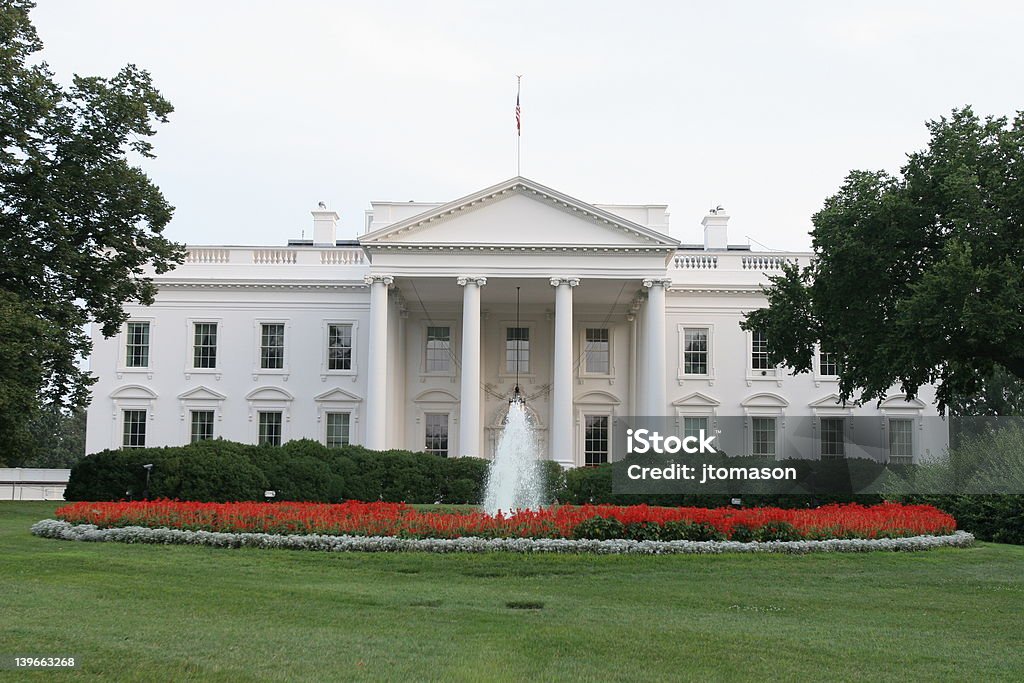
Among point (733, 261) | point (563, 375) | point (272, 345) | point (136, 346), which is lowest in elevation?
point (563, 375)

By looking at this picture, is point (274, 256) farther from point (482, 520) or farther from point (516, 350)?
point (482, 520)

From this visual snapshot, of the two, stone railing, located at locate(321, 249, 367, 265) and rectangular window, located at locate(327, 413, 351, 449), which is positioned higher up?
stone railing, located at locate(321, 249, 367, 265)

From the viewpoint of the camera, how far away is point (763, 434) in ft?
139

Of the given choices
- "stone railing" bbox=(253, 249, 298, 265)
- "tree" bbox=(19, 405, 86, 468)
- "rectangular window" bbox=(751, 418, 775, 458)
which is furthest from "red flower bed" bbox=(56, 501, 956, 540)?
"tree" bbox=(19, 405, 86, 468)

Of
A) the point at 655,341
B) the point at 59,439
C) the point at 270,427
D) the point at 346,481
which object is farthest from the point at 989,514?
the point at 59,439

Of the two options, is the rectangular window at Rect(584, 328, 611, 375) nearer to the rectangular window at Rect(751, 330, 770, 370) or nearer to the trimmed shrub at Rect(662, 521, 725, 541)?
the rectangular window at Rect(751, 330, 770, 370)

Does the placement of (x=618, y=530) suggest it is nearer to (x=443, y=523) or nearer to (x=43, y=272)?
(x=443, y=523)

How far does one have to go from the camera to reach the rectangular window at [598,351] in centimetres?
4291

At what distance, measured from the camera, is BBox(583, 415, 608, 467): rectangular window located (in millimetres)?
42344

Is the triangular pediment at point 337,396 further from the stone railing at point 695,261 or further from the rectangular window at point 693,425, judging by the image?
the stone railing at point 695,261

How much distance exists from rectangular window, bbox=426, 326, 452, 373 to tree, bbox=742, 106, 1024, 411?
59.2ft

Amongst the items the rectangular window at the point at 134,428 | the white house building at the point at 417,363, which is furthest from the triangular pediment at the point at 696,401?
the rectangular window at the point at 134,428

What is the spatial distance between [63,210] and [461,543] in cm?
1614

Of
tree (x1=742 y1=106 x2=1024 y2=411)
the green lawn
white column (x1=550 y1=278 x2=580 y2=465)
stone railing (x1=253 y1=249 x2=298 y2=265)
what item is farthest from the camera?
stone railing (x1=253 y1=249 x2=298 y2=265)
